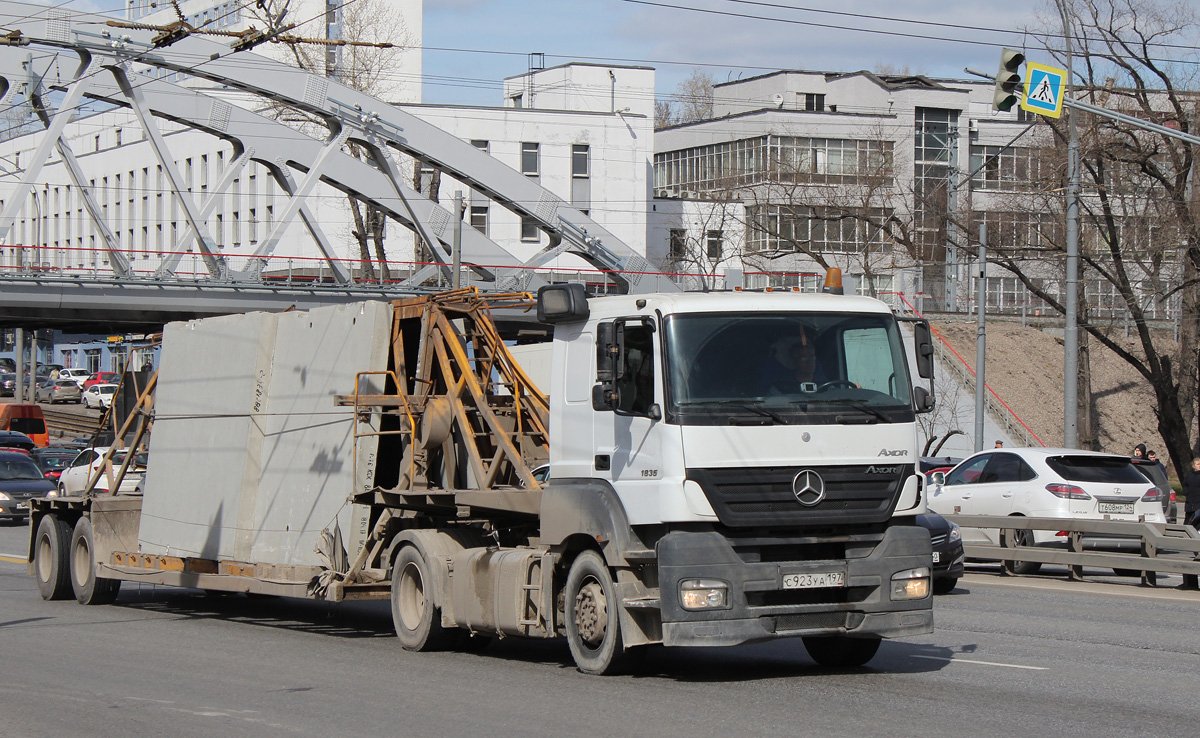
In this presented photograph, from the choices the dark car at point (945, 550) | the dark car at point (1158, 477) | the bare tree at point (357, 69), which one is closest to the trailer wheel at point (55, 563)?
the dark car at point (945, 550)

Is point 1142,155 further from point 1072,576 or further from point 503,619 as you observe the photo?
point 503,619

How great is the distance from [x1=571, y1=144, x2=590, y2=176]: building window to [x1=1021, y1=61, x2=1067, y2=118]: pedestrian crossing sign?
57.9m

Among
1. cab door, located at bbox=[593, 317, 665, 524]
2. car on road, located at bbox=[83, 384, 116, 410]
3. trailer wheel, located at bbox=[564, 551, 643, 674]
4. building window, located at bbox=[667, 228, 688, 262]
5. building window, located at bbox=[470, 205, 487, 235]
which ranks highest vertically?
building window, located at bbox=[470, 205, 487, 235]

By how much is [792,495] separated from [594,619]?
1687mm

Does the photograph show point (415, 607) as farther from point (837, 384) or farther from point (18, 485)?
point (18, 485)

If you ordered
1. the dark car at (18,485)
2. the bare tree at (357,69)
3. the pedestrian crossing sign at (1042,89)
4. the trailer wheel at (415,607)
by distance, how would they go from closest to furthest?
the trailer wheel at (415,607) < the pedestrian crossing sign at (1042,89) < the dark car at (18,485) < the bare tree at (357,69)

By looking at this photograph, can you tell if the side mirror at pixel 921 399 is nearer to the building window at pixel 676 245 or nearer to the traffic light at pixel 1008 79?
the traffic light at pixel 1008 79

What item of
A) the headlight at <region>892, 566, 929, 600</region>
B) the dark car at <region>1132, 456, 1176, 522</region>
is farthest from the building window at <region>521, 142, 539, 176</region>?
the headlight at <region>892, 566, 929, 600</region>

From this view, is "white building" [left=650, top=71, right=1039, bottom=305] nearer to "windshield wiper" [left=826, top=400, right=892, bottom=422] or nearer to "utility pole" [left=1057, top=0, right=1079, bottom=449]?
"utility pole" [left=1057, top=0, right=1079, bottom=449]

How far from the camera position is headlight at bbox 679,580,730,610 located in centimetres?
947

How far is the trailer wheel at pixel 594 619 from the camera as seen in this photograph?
9938 millimetres

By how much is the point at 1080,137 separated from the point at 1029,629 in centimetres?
2720

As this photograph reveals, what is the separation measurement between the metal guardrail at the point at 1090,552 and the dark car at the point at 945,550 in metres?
2.51

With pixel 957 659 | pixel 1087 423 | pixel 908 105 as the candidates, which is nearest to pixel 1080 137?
pixel 1087 423
